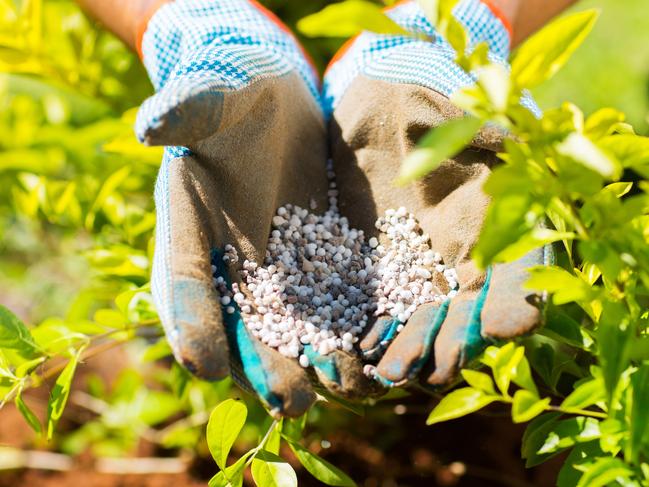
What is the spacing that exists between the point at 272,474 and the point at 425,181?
A: 1.65 ft

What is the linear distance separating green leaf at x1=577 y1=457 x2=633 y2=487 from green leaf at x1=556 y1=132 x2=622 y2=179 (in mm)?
316

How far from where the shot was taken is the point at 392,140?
3.87ft

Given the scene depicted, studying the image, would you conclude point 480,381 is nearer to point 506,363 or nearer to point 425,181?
point 506,363

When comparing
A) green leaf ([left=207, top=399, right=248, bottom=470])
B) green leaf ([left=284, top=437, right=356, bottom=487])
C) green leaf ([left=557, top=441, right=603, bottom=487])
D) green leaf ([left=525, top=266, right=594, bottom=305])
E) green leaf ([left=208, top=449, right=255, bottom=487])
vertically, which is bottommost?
green leaf ([left=284, top=437, right=356, bottom=487])

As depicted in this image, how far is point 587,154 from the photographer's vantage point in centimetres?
58

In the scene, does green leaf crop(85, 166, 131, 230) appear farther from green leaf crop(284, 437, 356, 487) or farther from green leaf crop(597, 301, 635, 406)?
Answer: green leaf crop(597, 301, 635, 406)

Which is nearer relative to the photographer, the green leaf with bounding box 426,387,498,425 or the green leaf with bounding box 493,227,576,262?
the green leaf with bounding box 493,227,576,262

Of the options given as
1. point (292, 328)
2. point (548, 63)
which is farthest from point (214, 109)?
point (548, 63)

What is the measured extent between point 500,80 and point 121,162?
1038mm

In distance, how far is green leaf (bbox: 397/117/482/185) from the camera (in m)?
0.57

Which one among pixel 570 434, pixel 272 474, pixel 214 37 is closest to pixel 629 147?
pixel 570 434

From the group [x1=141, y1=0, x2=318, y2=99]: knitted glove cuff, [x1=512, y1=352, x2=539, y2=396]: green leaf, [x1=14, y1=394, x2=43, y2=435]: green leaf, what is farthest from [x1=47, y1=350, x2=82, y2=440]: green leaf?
[x1=512, y1=352, x2=539, y2=396]: green leaf

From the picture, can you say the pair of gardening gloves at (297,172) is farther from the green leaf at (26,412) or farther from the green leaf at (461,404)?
the green leaf at (26,412)

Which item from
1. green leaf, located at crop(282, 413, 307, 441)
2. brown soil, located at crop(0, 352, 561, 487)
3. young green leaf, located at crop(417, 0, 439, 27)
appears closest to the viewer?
young green leaf, located at crop(417, 0, 439, 27)
